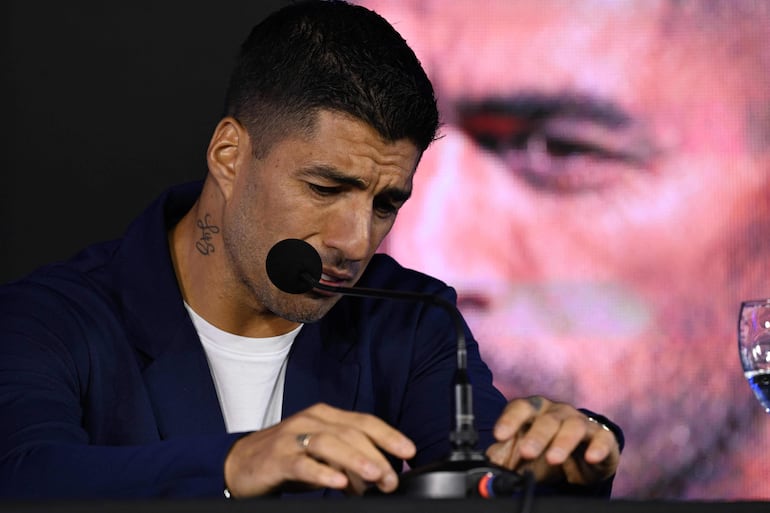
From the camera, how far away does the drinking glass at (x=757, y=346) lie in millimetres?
1621

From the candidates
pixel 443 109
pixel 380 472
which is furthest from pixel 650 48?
pixel 380 472

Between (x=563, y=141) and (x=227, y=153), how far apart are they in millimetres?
1001

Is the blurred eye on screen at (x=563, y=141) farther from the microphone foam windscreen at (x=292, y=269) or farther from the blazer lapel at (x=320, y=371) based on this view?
the microphone foam windscreen at (x=292, y=269)

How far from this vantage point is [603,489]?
55.5 inches

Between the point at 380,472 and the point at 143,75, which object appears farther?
the point at 143,75

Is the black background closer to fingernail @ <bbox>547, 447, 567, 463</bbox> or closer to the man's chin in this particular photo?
the man's chin

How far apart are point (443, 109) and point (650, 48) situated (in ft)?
1.59

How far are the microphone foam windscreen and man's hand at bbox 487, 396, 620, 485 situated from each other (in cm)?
31

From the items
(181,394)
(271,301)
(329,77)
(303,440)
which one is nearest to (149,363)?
(181,394)

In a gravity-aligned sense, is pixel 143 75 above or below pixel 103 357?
above

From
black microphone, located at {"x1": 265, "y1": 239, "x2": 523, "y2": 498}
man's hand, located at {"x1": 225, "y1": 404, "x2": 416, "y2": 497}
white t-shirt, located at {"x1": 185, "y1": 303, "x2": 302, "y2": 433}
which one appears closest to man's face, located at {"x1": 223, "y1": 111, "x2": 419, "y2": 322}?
white t-shirt, located at {"x1": 185, "y1": 303, "x2": 302, "y2": 433}

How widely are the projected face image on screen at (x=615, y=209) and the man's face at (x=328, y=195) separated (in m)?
0.78

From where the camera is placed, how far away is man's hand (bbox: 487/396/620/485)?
1302 mm

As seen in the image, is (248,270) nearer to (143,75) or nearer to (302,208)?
(302,208)
